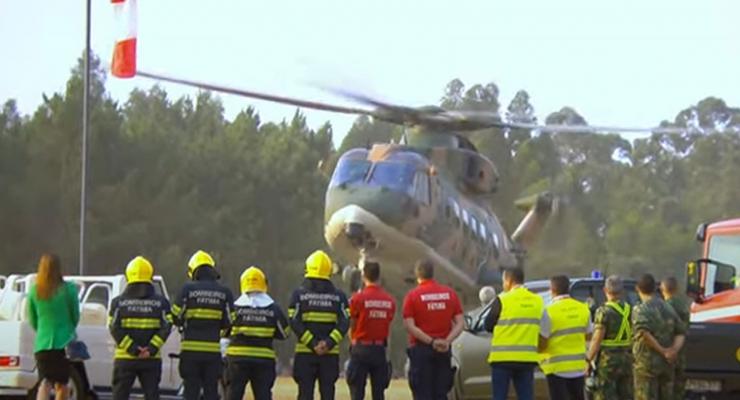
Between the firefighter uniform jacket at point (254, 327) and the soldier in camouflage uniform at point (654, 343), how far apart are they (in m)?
3.44

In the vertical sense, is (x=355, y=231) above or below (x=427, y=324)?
above

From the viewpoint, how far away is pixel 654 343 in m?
15.6

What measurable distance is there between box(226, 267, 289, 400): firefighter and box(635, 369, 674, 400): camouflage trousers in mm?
3472

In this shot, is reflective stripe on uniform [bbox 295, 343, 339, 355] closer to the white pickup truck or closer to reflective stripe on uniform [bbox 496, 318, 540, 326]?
reflective stripe on uniform [bbox 496, 318, 540, 326]

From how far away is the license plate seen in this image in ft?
52.0

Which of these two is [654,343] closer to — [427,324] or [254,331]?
[427,324]

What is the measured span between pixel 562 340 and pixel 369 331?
1843 mm

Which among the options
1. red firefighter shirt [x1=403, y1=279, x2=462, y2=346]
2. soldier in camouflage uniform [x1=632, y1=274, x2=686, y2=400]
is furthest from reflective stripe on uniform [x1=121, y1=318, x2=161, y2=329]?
soldier in camouflage uniform [x1=632, y1=274, x2=686, y2=400]

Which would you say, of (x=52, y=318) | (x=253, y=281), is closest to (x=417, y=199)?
(x=253, y=281)

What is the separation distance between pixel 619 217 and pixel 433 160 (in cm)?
1913

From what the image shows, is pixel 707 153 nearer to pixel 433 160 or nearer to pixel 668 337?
pixel 433 160

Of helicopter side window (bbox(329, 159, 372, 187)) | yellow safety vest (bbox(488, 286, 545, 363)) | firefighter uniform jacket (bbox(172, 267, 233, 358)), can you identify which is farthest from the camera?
helicopter side window (bbox(329, 159, 372, 187))

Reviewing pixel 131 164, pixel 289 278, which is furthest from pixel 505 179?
pixel 131 164

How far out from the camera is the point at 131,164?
4709 centimetres
